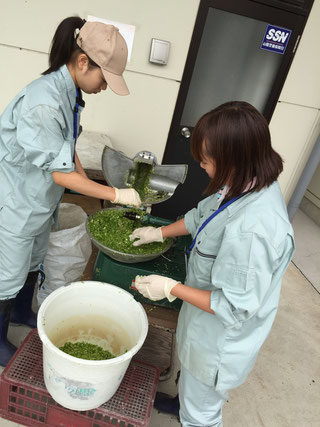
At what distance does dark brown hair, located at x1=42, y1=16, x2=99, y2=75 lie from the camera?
125cm

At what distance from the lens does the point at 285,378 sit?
208 cm

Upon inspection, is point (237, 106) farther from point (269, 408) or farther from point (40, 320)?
point (269, 408)

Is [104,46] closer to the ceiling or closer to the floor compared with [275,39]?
closer to the floor

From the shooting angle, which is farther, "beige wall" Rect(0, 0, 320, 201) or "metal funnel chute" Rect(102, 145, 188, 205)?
"beige wall" Rect(0, 0, 320, 201)

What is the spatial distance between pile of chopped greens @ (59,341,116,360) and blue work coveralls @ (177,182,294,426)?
1.28 feet

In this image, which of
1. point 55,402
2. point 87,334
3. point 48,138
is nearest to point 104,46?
point 48,138

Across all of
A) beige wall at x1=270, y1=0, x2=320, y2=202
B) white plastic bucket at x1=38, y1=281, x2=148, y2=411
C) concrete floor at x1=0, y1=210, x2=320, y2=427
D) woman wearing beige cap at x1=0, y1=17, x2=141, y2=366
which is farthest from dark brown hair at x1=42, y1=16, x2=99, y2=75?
beige wall at x1=270, y1=0, x2=320, y2=202

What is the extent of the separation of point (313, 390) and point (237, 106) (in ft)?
6.33

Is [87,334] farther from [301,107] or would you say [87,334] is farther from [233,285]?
[301,107]

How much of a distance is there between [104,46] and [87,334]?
1271 mm

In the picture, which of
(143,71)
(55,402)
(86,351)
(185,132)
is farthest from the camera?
(185,132)

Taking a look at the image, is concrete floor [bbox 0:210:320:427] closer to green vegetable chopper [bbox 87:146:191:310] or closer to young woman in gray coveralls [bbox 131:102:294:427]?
young woman in gray coveralls [bbox 131:102:294:427]

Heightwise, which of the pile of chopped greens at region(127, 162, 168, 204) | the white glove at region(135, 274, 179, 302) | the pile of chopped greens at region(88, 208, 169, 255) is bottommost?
the pile of chopped greens at region(88, 208, 169, 255)

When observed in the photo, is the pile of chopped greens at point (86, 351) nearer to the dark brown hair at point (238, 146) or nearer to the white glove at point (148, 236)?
the white glove at point (148, 236)
